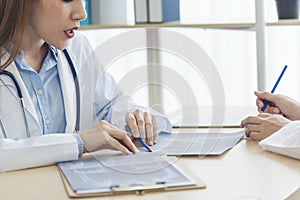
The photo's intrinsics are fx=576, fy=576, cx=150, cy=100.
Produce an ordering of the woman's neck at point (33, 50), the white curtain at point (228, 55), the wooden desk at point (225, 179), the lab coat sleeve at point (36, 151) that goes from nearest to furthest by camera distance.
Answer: the wooden desk at point (225, 179), the lab coat sleeve at point (36, 151), the woman's neck at point (33, 50), the white curtain at point (228, 55)

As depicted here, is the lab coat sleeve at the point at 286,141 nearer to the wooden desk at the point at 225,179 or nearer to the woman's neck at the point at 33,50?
the wooden desk at the point at 225,179

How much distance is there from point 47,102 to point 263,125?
1.81 feet

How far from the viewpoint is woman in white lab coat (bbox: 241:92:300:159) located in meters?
1.28

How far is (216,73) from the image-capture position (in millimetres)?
2705

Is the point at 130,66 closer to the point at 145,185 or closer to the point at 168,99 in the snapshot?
the point at 168,99

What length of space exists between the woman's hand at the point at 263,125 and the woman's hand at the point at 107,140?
1.05 ft

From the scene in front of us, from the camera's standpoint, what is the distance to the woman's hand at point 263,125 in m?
1.42

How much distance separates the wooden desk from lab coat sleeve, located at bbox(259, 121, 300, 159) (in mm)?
14

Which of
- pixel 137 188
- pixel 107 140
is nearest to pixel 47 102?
pixel 107 140

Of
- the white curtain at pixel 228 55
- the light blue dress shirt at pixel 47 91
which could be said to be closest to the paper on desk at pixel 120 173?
the light blue dress shirt at pixel 47 91

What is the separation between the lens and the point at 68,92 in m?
1.51

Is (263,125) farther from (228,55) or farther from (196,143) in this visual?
(228,55)

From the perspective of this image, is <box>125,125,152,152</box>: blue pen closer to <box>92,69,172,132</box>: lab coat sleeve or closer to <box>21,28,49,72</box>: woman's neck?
<box>92,69,172,132</box>: lab coat sleeve

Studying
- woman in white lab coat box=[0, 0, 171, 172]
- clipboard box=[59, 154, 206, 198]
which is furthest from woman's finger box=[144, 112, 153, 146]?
clipboard box=[59, 154, 206, 198]
